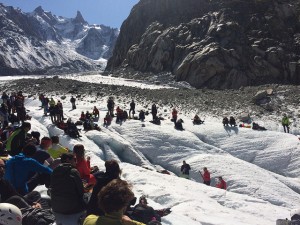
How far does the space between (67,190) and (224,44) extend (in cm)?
5696

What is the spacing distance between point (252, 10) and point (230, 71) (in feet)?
57.2

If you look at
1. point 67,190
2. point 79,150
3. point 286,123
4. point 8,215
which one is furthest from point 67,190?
point 286,123

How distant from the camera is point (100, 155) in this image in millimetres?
23297

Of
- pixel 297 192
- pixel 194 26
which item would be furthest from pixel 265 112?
pixel 194 26

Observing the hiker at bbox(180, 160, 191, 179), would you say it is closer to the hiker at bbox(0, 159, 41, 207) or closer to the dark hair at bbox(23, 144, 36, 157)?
the dark hair at bbox(23, 144, 36, 157)

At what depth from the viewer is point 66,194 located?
24.8 ft

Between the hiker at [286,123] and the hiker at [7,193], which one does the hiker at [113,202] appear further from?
the hiker at [286,123]

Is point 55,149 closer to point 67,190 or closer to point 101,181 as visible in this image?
point 67,190

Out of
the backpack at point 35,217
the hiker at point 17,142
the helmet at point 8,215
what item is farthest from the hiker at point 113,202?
the hiker at point 17,142

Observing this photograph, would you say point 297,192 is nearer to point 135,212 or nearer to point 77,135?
point 77,135

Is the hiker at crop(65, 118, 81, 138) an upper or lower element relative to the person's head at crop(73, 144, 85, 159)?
lower

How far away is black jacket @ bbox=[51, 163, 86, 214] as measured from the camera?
7465 mm

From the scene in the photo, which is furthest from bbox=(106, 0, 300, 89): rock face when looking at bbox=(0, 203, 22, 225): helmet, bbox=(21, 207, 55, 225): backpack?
bbox=(0, 203, 22, 225): helmet

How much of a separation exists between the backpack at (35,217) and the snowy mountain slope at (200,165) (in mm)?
4527
